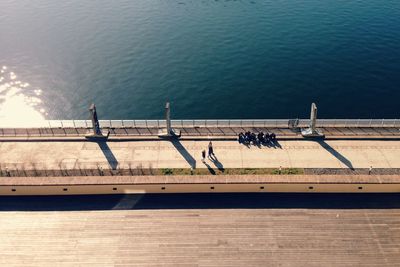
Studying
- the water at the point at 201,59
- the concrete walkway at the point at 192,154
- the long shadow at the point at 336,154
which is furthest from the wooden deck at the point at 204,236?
the water at the point at 201,59

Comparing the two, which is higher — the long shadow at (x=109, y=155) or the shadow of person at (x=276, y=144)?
the shadow of person at (x=276, y=144)

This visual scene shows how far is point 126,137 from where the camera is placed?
150 feet

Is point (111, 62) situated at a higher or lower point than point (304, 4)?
lower

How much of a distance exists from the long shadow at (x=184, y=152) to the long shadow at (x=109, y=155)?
713cm

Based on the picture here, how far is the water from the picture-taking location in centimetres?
6644

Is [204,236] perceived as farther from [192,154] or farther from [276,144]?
[276,144]

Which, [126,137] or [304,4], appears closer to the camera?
[126,137]

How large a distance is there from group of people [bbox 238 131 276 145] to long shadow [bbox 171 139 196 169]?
6.51 meters

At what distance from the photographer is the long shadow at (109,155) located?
135ft

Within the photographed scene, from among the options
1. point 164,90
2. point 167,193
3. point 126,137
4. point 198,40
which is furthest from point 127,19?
point 167,193

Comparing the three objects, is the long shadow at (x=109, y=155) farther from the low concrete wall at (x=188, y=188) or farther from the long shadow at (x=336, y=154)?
the long shadow at (x=336, y=154)

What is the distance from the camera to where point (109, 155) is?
4266 centimetres

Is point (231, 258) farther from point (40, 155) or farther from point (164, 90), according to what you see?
point (164, 90)

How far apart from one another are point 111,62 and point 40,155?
131ft
